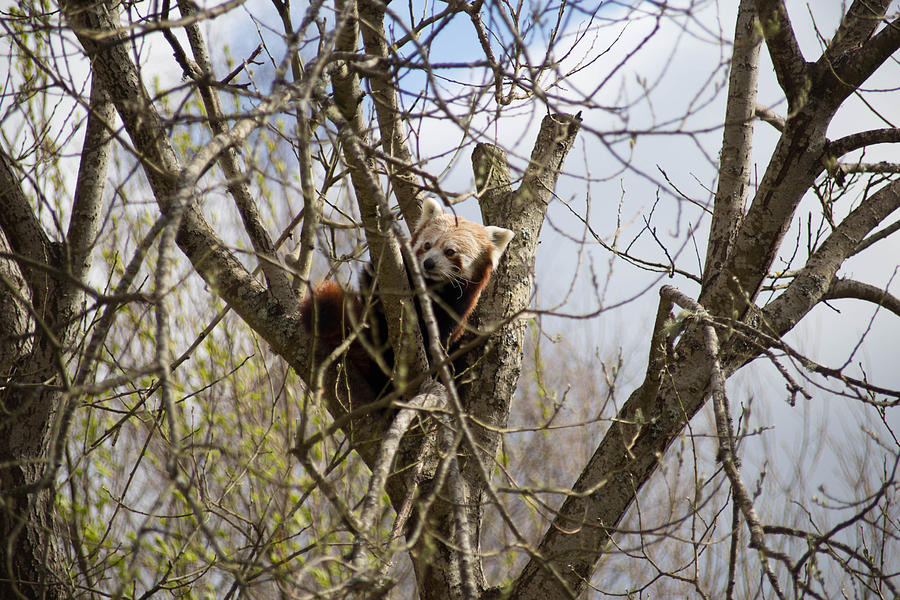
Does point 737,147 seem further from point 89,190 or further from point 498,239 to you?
point 89,190

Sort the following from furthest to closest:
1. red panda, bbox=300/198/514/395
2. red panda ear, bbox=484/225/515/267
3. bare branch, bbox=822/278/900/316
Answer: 1. red panda ear, bbox=484/225/515/267
2. red panda, bbox=300/198/514/395
3. bare branch, bbox=822/278/900/316

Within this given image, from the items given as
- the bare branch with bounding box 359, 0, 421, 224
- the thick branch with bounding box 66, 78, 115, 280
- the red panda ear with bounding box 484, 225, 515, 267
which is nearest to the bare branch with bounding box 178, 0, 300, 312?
the thick branch with bounding box 66, 78, 115, 280

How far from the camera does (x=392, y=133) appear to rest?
3.23 m

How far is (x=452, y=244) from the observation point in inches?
165

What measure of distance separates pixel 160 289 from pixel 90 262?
2.59 m

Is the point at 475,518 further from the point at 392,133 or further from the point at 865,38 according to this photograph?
the point at 865,38

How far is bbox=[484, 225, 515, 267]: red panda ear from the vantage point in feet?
12.8

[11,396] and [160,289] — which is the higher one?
[11,396]

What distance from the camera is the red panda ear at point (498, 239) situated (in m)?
3.90

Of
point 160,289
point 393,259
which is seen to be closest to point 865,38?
point 393,259

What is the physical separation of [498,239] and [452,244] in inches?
13.3

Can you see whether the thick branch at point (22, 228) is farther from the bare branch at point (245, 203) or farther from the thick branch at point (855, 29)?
the thick branch at point (855, 29)

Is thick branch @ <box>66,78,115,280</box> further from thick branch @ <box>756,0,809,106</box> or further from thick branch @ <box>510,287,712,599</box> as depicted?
thick branch @ <box>756,0,809,106</box>

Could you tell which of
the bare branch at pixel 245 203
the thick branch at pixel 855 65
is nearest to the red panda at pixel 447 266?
the bare branch at pixel 245 203
